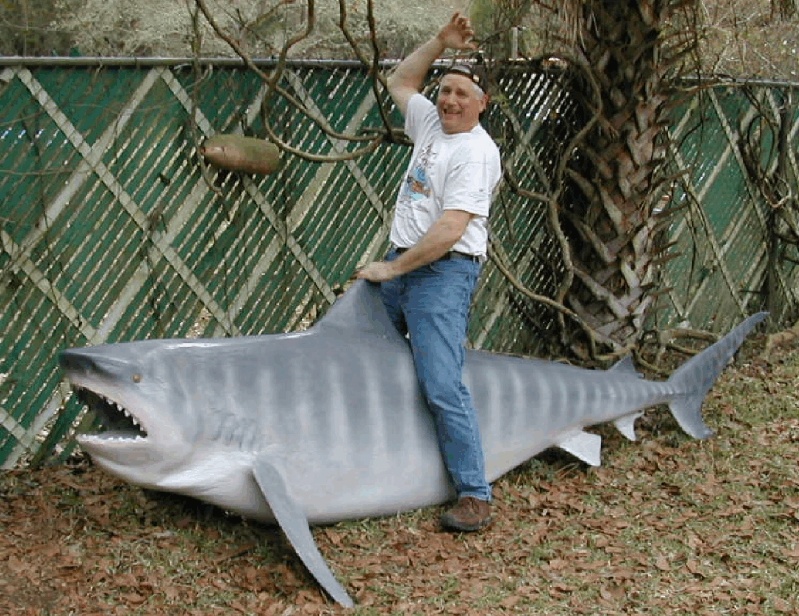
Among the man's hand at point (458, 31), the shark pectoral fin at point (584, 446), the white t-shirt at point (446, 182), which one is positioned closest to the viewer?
the white t-shirt at point (446, 182)

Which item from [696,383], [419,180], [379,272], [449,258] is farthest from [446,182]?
[696,383]

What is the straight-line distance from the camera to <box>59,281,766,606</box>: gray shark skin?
3861 millimetres

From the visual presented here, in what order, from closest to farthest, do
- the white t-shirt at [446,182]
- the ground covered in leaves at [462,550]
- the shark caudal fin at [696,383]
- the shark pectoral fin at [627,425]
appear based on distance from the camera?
the ground covered in leaves at [462,550] → the white t-shirt at [446,182] → the shark pectoral fin at [627,425] → the shark caudal fin at [696,383]

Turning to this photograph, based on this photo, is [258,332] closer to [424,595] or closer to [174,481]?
[174,481]

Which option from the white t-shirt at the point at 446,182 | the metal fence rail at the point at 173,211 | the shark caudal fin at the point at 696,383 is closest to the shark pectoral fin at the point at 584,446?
the shark caudal fin at the point at 696,383

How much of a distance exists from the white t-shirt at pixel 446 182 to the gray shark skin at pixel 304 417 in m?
0.36

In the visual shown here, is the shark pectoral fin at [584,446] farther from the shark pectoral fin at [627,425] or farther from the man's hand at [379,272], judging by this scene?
the man's hand at [379,272]

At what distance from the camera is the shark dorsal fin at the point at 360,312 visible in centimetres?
445

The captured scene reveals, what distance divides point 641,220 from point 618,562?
253 cm

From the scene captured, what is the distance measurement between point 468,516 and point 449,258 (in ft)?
3.57

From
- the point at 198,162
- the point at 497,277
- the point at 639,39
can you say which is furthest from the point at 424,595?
the point at 639,39

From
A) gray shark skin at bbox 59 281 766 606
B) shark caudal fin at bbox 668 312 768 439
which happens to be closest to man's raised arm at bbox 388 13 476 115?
gray shark skin at bbox 59 281 766 606

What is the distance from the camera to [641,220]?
20.5 feet

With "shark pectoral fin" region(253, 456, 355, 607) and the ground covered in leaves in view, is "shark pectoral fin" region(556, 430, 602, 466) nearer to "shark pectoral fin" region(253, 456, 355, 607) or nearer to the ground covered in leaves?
the ground covered in leaves
